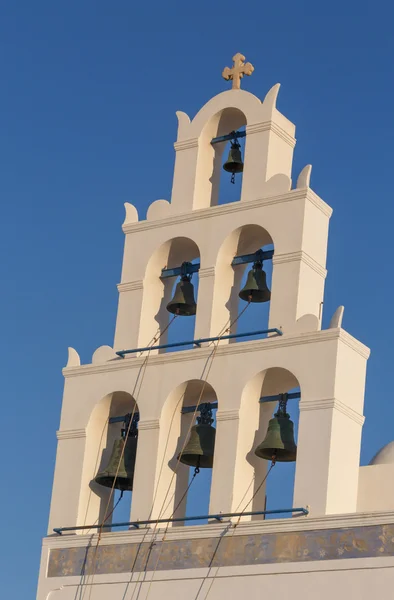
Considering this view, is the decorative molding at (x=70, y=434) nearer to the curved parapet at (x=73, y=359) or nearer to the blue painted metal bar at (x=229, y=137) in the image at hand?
the curved parapet at (x=73, y=359)

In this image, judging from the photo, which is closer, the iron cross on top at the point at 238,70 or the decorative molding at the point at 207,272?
the decorative molding at the point at 207,272

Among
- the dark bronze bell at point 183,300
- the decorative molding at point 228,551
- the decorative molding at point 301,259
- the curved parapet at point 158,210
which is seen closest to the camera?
the decorative molding at point 228,551

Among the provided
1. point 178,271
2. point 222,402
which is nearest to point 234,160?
point 178,271

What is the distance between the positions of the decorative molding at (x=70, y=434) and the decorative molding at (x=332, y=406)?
3.61m

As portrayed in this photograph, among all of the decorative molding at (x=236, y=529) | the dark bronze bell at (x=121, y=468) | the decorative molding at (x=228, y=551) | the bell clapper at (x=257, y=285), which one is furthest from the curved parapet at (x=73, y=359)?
the decorative molding at (x=228, y=551)

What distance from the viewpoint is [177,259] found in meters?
24.3

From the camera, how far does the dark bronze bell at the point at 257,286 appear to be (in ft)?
76.4

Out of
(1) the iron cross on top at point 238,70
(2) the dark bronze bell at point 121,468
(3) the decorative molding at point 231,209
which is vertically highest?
(1) the iron cross on top at point 238,70

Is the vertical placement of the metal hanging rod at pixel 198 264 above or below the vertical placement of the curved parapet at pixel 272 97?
below

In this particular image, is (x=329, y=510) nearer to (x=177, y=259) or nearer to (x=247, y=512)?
(x=247, y=512)

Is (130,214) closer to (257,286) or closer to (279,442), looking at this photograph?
(257,286)

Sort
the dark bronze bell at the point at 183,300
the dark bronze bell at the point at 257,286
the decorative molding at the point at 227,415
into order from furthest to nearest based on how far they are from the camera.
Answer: the dark bronze bell at the point at 183,300 < the dark bronze bell at the point at 257,286 < the decorative molding at the point at 227,415

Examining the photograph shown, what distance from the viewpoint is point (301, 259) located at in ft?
73.6

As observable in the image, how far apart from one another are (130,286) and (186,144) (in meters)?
2.27
